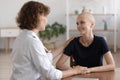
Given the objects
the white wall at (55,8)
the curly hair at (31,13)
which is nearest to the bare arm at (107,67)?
the curly hair at (31,13)

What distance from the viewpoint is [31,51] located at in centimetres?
161

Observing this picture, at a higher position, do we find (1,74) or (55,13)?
(55,13)

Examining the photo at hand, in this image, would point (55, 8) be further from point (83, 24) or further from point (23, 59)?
point (23, 59)

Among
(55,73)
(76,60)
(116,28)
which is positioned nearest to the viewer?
(55,73)

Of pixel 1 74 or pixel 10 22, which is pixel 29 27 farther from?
pixel 10 22

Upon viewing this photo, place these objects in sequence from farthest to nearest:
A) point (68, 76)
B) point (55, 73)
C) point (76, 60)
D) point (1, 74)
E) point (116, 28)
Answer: point (116, 28), point (1, 74), point (76, 60), point (68, 76), point (55, 73)

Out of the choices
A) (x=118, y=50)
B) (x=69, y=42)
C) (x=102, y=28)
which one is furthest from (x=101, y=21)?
(x=69, y=42)

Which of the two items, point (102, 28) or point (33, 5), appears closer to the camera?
point (33, 5)

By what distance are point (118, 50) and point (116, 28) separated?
56 centimetres

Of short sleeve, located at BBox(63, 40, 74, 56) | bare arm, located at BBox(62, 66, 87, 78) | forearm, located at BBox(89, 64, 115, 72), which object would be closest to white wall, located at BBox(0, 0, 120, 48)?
short sleeve, located at BBox(63, 40, 74, 56)

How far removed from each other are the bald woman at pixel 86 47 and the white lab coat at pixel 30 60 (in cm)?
47

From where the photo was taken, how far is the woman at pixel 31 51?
5.28ft

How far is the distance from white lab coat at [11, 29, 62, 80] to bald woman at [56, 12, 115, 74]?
1.53ft

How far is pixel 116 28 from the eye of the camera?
6.61 meters
